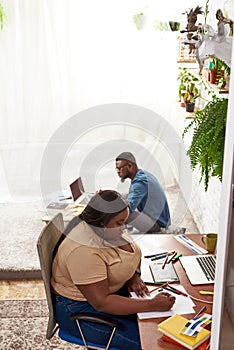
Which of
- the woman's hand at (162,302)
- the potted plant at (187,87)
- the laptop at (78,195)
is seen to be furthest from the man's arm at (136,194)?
the woman's hand at (162,302)

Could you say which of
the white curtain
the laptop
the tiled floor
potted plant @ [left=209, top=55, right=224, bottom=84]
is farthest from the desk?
the white curtain

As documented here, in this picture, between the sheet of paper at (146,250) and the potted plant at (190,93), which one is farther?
the potted plant at (190,93)

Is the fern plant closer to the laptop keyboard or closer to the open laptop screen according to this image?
the laptop keyboard

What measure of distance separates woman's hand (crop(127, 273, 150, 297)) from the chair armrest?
17cm

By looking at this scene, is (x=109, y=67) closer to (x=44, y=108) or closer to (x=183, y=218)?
(x=44, y=108)

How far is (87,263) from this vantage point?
2.69m

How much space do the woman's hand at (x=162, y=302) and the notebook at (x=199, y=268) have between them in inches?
9.3

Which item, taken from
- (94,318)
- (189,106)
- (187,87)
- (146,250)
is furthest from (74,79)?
(94,318)

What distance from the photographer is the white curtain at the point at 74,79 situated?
533cm

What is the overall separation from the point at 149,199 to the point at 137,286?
1.35 m

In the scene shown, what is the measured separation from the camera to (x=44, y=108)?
5.59 metres

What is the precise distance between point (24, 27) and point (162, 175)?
1.84 meters

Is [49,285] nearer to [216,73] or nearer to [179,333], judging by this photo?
[179,333]

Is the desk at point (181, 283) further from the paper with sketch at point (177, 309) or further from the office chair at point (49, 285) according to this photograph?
the office chair at point (49, 285)
